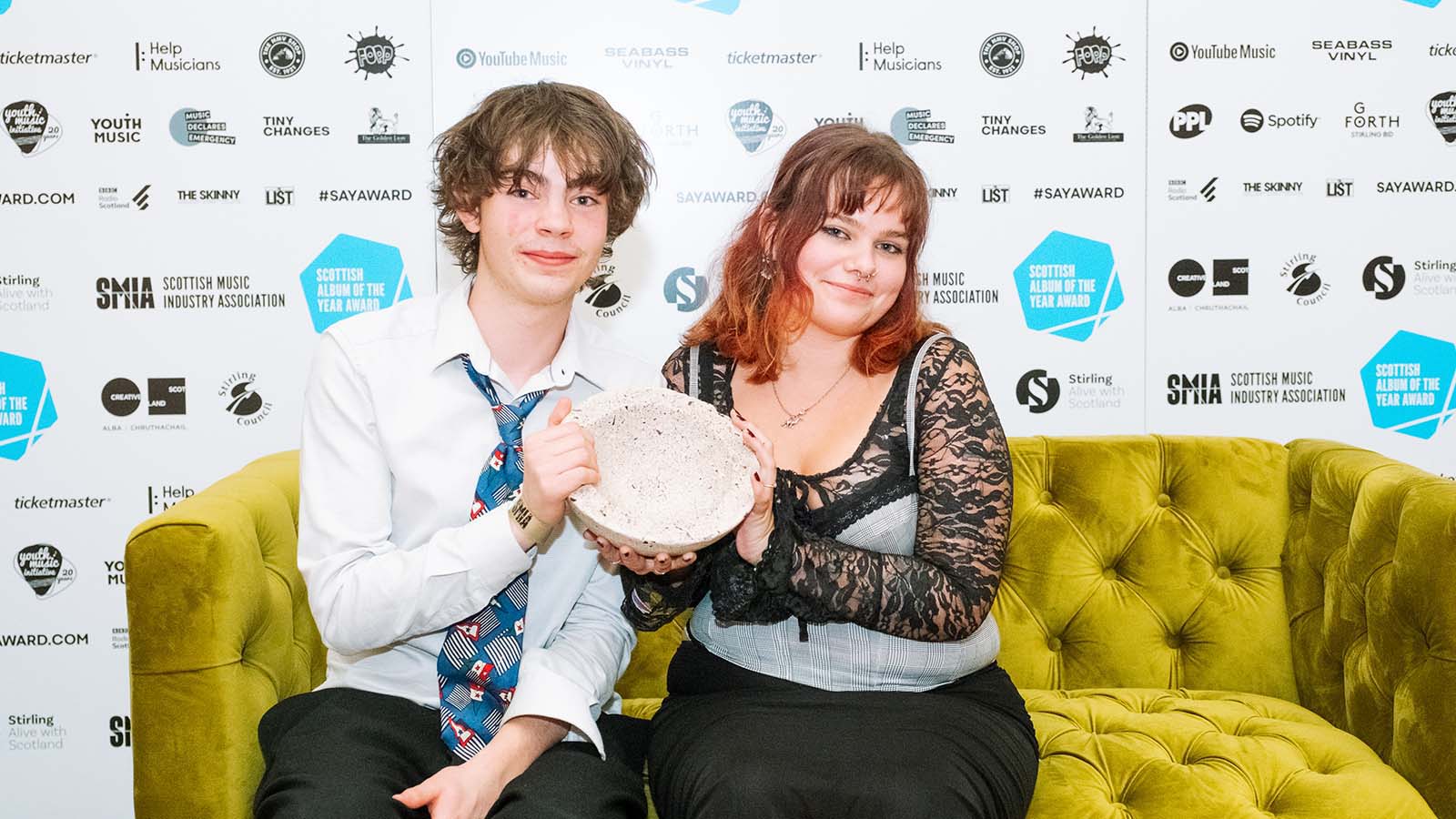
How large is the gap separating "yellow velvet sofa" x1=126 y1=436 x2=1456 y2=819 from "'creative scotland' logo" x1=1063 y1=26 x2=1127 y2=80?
1.08m

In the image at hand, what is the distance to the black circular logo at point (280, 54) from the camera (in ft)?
9.21

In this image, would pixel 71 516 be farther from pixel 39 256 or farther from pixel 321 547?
pixel 321 547

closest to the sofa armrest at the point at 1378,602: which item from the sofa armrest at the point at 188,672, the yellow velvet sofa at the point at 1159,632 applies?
the yellow velvet sofa at the point at 1159,632

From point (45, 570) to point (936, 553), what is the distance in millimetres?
2361

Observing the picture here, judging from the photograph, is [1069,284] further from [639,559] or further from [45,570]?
[45,570]

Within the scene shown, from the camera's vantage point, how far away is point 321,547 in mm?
1584

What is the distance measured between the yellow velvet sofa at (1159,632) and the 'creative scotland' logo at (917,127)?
3.14 ft

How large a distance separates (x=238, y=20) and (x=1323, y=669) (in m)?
2.75

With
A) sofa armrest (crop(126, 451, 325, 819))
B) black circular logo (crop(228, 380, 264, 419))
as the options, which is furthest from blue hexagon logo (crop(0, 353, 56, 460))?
sofa armrest (crop(126, 451, 325, 819))

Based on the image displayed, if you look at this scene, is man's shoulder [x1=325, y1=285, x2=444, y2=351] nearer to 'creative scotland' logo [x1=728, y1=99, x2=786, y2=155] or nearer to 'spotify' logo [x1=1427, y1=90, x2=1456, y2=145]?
'creative scotland' logo [x1=728, y1=99, x2=786, y2=155]

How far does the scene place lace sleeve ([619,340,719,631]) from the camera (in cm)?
163

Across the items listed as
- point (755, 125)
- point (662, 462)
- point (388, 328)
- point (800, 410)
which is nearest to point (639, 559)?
point (662, 462)

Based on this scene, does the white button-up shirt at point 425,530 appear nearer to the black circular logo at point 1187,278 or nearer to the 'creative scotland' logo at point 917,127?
the 'creative scotland' logo at point 917,127

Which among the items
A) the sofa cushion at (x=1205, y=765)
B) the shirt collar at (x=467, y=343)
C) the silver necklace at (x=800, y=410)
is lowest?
the sofa cushion at (x=1205, y=765)
